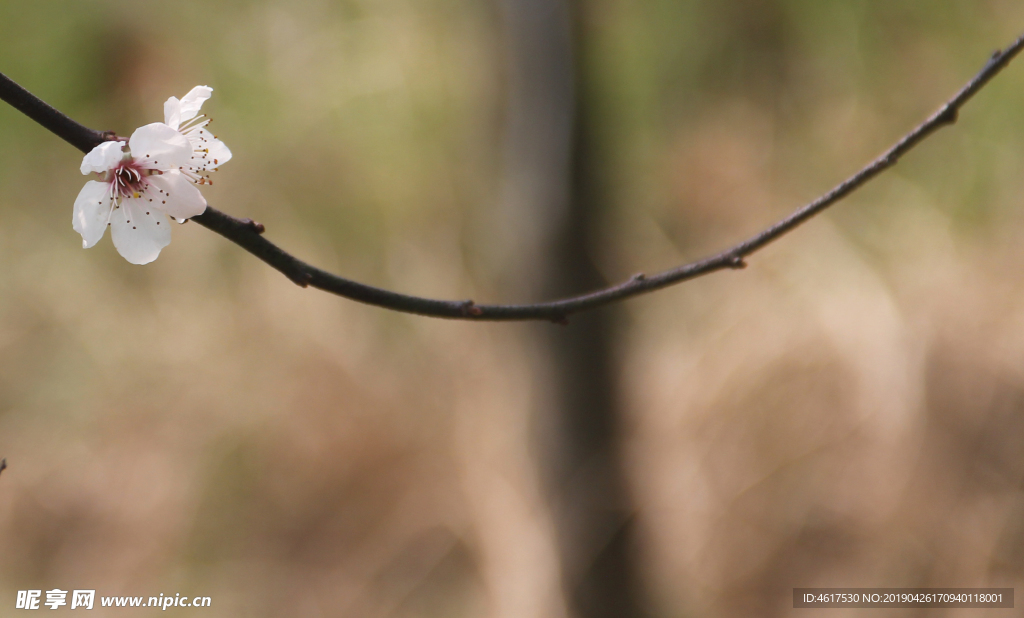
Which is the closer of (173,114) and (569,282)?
(173,114)

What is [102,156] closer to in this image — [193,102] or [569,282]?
[193,102]

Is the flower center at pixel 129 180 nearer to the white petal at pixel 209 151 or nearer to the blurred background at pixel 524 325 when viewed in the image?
the white petal at pixel 209 151

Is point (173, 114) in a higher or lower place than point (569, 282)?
lower

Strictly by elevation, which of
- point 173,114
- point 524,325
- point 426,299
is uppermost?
point 524,325

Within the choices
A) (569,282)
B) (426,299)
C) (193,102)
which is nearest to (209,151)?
(193,102)

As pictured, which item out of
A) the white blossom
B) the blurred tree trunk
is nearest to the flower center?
the white blossom

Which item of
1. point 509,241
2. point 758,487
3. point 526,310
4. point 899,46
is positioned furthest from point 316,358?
point 899,46

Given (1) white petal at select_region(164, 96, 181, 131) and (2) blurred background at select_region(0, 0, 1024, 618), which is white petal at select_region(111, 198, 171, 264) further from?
(2) blurred background at select_region(0, 0, 1024, 618)
